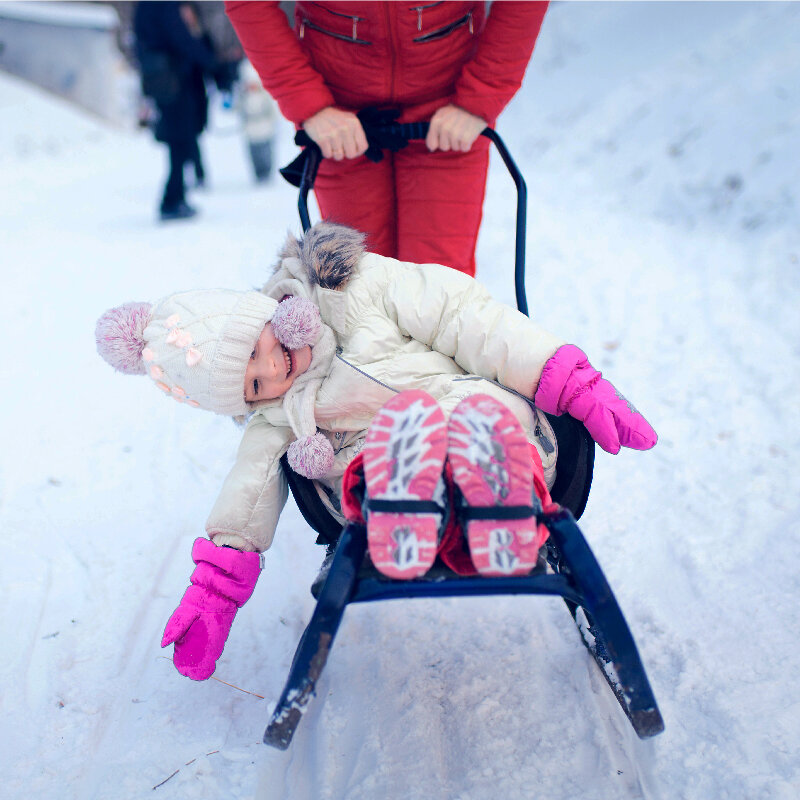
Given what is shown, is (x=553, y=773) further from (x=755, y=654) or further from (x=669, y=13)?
(x=669, y=13)

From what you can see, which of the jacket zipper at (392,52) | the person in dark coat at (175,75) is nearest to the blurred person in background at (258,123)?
the person in dark coat at (175,75)

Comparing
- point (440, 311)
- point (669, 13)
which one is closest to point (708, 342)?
point (440, 311)

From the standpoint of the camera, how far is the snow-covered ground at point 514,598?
1.30 meters

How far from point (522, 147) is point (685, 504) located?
453cm

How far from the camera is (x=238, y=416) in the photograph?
1.47m

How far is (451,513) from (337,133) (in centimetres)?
104

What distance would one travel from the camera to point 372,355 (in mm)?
1427

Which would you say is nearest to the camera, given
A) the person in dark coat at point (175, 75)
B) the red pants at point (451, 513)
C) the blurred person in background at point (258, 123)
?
the red pants at point (451, 513)

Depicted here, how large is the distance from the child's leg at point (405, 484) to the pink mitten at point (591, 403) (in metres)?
0.32

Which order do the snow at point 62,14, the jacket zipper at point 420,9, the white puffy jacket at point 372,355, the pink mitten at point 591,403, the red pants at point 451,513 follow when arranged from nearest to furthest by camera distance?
the red pants at point 451,513 < the pink mitten at point 591,403 < the white puffy jacket at point 372,355 < the jacket zipper at point 420,9 < the snow at point 62,14

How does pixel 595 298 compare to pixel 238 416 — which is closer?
pixel 238 416

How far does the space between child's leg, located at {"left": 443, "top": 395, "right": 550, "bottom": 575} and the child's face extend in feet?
1.51

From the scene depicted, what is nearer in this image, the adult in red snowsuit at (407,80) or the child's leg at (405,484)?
the child's leg at (405,484)

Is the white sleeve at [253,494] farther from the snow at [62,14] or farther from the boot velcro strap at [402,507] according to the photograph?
the snow at [62,14]
